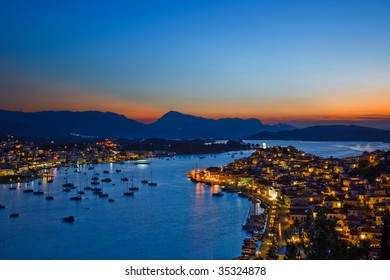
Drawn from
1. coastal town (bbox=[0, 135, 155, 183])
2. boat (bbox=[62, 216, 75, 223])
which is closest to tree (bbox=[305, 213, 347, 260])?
boat (bbox=[62, 216, 75, 223])

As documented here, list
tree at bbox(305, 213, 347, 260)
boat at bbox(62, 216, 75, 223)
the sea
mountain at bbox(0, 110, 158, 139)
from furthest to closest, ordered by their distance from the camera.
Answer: mountain at bbox(0, 110, 158, 139), boat at bbox(62, 216, 75, 223), the sea, tree at bbox(305, 213, 347, 260)

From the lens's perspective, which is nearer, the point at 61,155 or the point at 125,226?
the point at 125,226

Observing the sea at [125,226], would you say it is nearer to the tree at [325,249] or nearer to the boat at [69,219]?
the boat at [69,219]

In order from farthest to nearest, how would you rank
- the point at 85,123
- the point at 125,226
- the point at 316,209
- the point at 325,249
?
the point at 85,123 < the point at 125,226 < the point at 316,209 < the point at 325,249

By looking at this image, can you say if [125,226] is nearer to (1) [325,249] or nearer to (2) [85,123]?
(1) [325,249]

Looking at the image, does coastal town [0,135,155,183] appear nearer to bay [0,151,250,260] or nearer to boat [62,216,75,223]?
bay [0,151,250,260]

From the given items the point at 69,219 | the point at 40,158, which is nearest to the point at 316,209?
the point at 69,219

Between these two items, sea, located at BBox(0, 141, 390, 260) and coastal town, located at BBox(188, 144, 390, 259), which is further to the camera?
sea, located at BBox(0, 141, 390, 260)

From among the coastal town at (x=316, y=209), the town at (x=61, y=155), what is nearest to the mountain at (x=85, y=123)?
the town at (x=61, y=155)
